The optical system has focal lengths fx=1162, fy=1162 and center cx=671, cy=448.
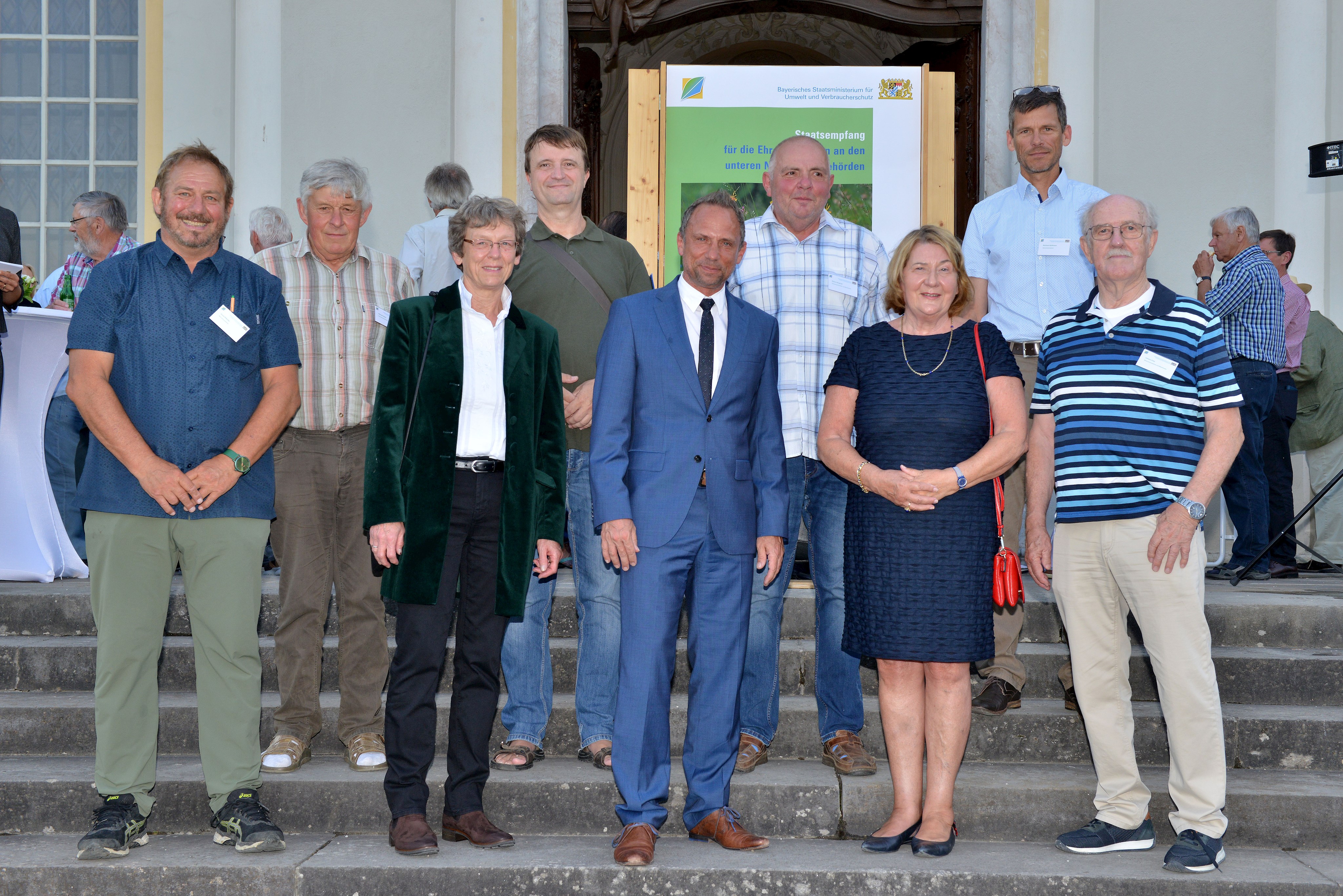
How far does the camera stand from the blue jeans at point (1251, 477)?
6.20 meters

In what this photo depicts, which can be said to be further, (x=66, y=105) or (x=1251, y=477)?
(x=66, y=105)

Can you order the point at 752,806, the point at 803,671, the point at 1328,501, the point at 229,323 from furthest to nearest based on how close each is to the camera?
the point at 1328,501, the point at 803,671, the point at 752,806, the point at 229,323

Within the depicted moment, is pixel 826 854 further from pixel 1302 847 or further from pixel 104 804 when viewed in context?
pixel 104 804

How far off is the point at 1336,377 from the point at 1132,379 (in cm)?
435

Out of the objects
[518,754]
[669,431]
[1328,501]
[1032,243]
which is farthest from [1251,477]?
[518,754]

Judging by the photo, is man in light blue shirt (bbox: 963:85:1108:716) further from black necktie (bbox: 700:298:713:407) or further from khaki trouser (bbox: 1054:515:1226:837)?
black necktie (bbox: 700:298:713:407)

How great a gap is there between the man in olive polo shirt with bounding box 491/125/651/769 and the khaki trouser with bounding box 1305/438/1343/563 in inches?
200

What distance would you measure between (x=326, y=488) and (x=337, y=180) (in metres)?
1.05

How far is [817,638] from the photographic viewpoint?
3963 mm

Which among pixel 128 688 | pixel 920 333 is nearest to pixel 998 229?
pixel 920 333

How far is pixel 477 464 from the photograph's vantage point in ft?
11.4

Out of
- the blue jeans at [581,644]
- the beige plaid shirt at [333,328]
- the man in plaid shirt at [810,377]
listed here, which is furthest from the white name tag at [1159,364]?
the beige plaid shirt at [333,328]

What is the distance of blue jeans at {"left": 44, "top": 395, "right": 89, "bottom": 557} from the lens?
5.58m

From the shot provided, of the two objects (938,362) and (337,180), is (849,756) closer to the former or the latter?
(938,362)
